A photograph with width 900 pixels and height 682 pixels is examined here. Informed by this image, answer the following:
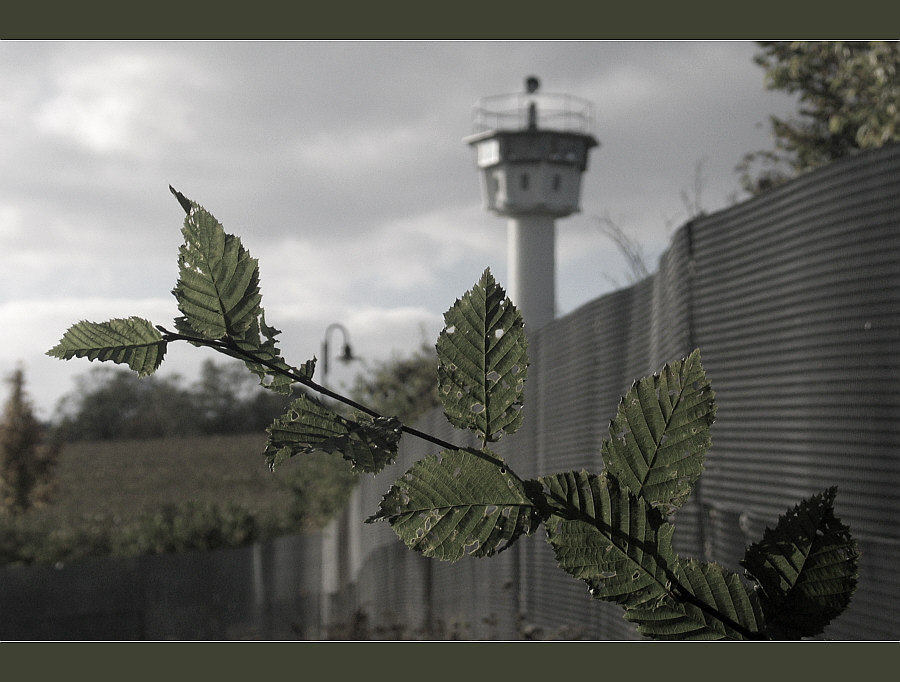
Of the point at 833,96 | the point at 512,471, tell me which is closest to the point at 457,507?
the point at 512,471

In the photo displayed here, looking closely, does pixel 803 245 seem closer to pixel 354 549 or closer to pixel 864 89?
pixel 864 89

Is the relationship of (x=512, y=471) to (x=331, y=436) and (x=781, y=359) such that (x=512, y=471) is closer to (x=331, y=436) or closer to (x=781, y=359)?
(x=331, y=436)

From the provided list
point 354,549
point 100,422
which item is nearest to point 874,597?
point 354,549

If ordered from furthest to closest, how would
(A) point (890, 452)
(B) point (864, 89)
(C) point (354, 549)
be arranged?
(C) point (354, 549) < (B) point (864, 89) < (A) point (890, 452)

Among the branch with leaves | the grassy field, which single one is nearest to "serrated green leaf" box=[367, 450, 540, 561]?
the branch with leaves

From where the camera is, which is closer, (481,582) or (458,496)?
(458,496)

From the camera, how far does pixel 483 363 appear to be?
0.40m

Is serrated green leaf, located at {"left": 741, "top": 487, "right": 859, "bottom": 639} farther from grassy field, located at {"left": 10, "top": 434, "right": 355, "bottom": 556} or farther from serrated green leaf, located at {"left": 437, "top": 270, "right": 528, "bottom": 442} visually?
grassy field, located at {"left": 10, "top": 434, "right": 355, "bottom": 556}

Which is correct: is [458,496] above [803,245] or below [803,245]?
below

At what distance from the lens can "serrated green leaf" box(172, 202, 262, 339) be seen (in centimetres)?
39

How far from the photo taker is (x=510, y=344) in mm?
412

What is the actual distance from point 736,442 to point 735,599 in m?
3.37

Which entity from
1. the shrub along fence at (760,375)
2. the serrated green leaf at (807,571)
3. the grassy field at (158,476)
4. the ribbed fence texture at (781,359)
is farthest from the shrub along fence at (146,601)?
the serrated green leaf at (807,571)

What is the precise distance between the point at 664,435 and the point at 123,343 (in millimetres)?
228
